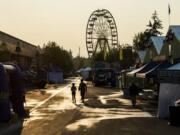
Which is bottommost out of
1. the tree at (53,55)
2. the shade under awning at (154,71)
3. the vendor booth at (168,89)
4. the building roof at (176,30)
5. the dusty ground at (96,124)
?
the dusty ground at (96,124)

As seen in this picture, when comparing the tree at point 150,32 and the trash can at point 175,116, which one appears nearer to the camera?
the trash can at point 175,116

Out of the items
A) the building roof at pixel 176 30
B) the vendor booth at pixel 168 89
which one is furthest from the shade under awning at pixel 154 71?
the vendor booth at pixel 168 89

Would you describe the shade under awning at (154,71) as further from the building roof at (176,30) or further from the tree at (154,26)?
the tree at (154,26)

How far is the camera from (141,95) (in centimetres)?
4666

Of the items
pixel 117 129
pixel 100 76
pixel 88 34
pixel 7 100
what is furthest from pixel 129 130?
pixel 88 34

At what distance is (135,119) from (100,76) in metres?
55.2

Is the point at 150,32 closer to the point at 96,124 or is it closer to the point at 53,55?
the point at 53,55

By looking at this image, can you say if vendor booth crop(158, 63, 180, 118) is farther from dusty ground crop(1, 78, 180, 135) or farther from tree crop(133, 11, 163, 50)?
tree crop(133, 11, 163, 50)

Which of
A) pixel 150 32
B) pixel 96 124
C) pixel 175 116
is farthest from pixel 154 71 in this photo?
pixel 150 32

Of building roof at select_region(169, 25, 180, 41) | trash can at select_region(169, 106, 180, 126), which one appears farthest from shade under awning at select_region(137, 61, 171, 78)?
trash can at select_region(169, 106, 180, 126)

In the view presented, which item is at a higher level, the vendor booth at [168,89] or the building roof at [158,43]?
the building roof at [158,43]

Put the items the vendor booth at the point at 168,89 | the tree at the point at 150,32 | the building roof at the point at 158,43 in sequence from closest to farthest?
1. the vendor booth at the point at 168,89
2. the building roof at the point at 158,43
3. the tree at the point at 150,32

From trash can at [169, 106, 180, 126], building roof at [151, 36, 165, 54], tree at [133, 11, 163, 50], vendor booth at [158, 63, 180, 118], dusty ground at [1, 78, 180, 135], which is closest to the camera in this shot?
dusty ground at [1, 78, 180, 135]

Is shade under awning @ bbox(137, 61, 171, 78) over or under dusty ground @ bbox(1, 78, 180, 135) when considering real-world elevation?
over
